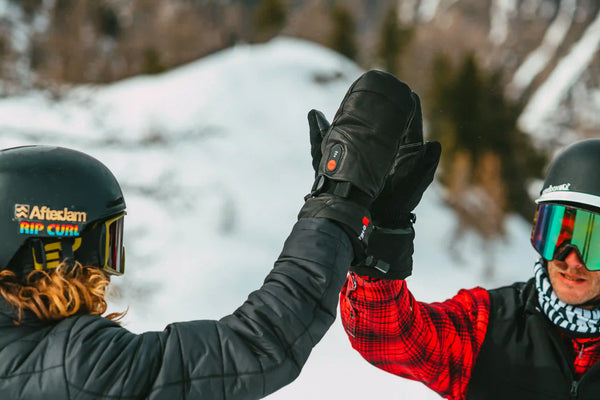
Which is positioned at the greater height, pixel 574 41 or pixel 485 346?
pixel 574 41

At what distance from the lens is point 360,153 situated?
5.40 feet

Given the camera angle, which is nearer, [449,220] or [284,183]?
[284,183]

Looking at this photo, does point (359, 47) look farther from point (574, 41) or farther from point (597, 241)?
point (574, 41)

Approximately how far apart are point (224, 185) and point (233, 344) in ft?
52.1

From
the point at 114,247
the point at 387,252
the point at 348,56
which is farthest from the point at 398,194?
the point at 348,56

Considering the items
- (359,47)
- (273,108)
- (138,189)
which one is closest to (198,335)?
(138,189)

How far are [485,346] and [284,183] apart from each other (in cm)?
1648

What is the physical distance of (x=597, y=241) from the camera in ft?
7.05

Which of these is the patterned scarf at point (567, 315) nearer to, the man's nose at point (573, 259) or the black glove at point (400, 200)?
the man's nose at point (573, 259)

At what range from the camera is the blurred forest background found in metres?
21.5

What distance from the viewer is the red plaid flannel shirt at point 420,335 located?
212 cm

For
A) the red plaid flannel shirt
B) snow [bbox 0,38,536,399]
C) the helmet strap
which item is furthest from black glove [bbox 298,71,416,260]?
snow [bbox 0,38,536,399]

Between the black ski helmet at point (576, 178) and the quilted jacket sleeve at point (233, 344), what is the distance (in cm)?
106

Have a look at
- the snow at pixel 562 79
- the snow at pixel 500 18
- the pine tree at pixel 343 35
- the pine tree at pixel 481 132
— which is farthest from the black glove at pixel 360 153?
the snow at pixel 500 18
